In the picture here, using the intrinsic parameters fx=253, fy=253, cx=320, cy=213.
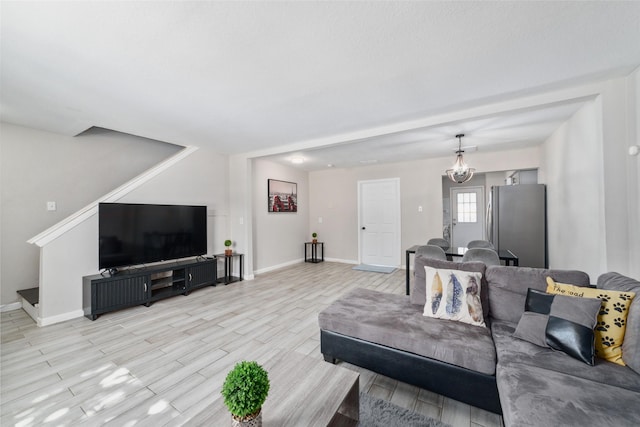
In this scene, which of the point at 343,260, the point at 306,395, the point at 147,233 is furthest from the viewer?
the point at 343,260

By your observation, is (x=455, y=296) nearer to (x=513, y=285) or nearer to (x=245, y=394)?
(x=513, y=285)

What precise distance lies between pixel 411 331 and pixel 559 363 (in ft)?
2.52

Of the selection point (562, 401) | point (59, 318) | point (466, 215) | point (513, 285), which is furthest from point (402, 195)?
point (59, 318)

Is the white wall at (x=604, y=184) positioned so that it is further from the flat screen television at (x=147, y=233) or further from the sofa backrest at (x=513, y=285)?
the flat screen television at (x=147, y=233)

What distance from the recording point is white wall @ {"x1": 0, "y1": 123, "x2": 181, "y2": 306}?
3.24 meters

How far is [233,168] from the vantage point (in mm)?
5004

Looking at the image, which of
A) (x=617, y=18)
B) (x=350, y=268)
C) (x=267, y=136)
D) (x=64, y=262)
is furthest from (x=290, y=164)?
(x=617, y=18)

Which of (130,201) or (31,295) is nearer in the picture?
(31,295)

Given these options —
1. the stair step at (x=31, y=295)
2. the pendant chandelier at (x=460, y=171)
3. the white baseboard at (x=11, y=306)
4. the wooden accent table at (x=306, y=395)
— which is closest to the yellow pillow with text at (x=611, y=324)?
the wooden accent table at (x=306, y=395)

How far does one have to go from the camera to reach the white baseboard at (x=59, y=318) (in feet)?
9.33

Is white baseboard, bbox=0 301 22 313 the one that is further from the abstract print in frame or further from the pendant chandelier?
the pendant chandelier

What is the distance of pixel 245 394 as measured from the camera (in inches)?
35.7

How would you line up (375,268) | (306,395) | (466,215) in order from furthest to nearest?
(466,215)
(375,268)
(306,395)

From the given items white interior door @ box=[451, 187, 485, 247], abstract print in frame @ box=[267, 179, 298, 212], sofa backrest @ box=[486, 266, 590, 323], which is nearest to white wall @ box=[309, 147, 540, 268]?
abstract print in frame @ box=[267, 179, 298, 212]
